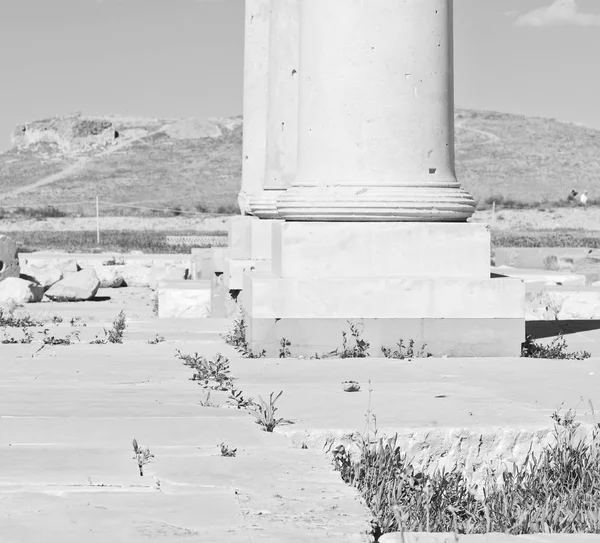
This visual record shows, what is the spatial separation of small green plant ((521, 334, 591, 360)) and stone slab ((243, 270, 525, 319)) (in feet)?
1.09

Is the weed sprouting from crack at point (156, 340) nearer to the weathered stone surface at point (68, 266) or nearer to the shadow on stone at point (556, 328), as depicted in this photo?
the shadow on stone at point (556, 328)

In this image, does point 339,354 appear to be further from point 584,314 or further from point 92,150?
point 92,150

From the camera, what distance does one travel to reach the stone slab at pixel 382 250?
734 centimetres

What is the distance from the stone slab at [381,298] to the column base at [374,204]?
44cm

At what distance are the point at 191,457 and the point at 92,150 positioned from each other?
359 ft

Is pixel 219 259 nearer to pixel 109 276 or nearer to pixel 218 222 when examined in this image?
pixel 109 276

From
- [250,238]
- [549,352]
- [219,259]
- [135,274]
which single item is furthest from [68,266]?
[549,352]

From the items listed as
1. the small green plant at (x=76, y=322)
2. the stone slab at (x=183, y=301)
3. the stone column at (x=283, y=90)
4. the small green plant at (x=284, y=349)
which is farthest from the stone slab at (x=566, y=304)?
the small green plant at (x=284, y=349)

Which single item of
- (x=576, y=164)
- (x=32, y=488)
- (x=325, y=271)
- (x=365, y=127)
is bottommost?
(x=32, y=488)

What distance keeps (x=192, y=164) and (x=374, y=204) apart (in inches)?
3249

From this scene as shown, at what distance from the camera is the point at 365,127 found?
24.1ft

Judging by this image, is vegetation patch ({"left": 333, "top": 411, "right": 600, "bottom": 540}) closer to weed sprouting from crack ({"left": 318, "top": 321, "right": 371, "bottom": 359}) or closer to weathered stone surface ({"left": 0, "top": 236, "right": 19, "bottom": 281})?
weed sprouting from crack ({"left": 318, "top": 321, "right": 371, "bottom": 359})

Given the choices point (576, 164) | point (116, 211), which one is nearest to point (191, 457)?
point (116, 211)

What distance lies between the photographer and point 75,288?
659 inches
